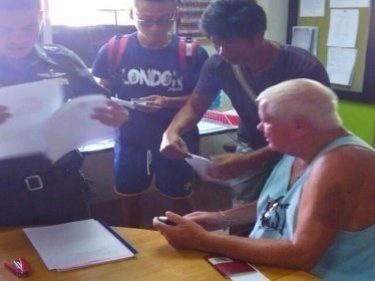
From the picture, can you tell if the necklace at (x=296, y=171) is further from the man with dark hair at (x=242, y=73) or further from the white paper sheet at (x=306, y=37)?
the white paper sheet at (x=306, y=37)

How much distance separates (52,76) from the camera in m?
1.53

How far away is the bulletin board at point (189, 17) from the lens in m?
3.52

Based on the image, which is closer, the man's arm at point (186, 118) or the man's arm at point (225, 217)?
the man's arm at point (225, 217)

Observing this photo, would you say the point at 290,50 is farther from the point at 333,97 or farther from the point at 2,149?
the point at 2,149

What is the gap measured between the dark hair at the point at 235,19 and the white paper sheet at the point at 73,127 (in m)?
0.55

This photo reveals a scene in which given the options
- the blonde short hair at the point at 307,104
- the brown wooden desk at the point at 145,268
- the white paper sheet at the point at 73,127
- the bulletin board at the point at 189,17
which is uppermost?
the bulletin board at the point at 189,17

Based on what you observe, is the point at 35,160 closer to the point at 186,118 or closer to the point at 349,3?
the point at 186,118

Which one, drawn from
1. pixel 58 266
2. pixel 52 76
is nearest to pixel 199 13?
pixel 52 76

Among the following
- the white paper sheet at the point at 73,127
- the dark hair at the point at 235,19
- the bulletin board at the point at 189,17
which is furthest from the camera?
the bulletin board at the point at 189,17

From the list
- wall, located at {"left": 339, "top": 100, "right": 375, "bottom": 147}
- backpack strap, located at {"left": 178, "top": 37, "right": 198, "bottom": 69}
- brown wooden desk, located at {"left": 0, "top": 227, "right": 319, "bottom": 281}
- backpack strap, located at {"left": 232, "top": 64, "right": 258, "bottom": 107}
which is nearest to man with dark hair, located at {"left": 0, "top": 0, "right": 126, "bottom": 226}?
brown wooden desk, located at {"left": 0, "top": 227, "right": 319, "bottom": 281}

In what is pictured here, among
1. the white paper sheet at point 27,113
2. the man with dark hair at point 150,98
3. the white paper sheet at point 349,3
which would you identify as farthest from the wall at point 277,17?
the white paper sheet at point 27,113

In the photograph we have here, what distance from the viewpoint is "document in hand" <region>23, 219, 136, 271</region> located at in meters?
1.25

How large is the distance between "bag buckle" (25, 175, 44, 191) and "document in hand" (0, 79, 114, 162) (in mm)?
73

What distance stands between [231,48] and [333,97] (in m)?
0.58
